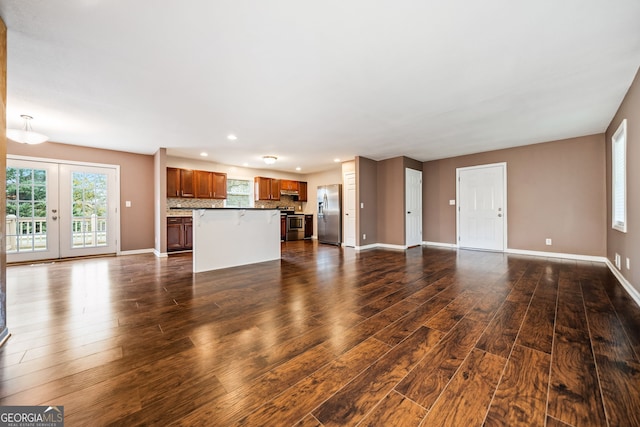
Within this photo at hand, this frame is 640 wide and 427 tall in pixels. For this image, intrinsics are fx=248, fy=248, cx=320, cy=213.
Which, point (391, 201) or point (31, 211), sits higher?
point (391, 201)

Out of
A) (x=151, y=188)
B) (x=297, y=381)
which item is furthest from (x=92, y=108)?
(x=297, y=381)

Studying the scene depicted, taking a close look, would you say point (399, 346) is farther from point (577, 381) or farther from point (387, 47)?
point (387, 47)

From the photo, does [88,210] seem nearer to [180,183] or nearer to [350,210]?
[180,183]

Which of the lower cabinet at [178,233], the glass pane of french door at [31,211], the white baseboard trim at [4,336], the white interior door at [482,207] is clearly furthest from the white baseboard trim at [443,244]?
the glass pane of french door at [31,211]

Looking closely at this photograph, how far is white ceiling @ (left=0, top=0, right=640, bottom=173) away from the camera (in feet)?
5.84

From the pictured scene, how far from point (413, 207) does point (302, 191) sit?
399 cm

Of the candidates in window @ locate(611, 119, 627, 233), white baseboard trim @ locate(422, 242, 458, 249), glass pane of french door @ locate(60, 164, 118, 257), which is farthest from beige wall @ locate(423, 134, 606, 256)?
glass pane of french door @ locate(60, 164, 118, 257)

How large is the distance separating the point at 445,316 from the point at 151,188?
263 inches

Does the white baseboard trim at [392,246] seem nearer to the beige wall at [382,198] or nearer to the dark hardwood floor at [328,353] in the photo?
the beige wall at [382,198]

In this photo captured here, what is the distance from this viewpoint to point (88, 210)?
5.32 meters

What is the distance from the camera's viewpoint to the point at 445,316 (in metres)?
2.23

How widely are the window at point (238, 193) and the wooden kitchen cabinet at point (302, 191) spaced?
69.6 inches

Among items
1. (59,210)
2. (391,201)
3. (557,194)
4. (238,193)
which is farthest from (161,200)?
(557,194)
